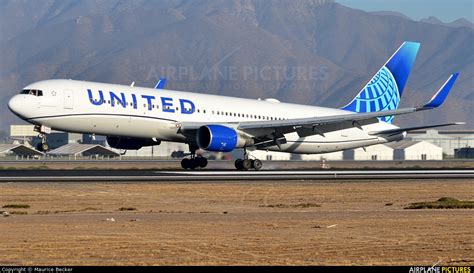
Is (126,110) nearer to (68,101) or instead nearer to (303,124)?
(68,101)

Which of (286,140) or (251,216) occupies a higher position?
(286,140)

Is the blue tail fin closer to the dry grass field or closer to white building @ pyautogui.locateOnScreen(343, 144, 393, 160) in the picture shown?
the dry grass field

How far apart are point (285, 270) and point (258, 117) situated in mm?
42977

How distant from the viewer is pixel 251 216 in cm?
2955

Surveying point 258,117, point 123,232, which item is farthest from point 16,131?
point 123,232

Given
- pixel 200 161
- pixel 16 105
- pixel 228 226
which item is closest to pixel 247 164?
pixel 200 161

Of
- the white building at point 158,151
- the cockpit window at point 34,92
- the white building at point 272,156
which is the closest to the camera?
the cockpit window at point 34,92

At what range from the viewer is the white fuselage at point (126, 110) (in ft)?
171

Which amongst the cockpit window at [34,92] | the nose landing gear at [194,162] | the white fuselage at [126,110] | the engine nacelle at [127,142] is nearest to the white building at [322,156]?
the white fuselage at [126,110]

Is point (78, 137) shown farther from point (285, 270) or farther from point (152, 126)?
point (285, 270)

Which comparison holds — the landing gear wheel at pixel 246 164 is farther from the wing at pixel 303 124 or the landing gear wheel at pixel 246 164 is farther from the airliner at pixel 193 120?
the wing at pixel 303 124

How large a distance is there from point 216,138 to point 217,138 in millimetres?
83

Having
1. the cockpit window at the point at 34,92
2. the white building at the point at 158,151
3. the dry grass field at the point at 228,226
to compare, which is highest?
the cockpit window at the point at 34,92

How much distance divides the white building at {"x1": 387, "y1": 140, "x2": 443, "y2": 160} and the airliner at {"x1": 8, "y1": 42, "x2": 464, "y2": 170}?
49.9 metres
